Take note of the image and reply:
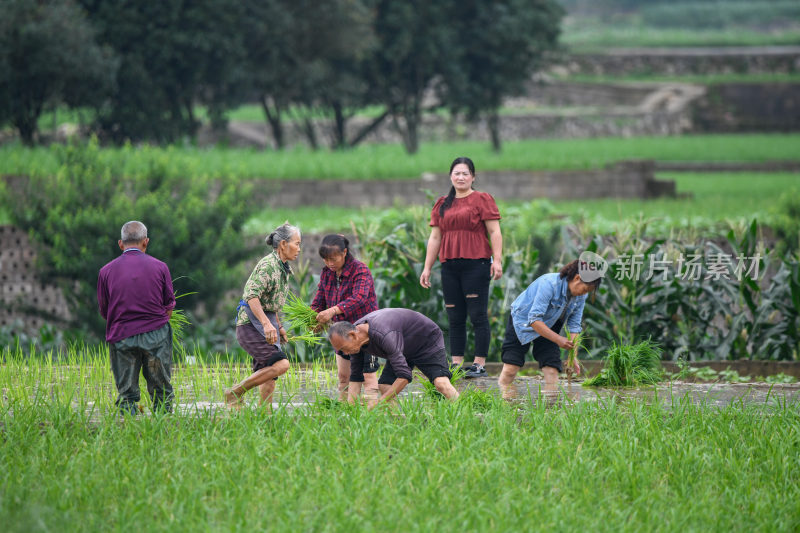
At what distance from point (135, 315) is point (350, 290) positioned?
60.0 inches

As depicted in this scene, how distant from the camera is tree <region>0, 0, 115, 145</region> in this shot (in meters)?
21.2

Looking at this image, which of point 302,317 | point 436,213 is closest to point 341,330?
point 302,317

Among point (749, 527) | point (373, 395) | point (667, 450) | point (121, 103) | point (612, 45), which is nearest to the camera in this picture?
point (749, 527)

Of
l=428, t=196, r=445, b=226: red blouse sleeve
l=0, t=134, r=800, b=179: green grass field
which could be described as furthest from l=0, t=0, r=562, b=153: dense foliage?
l=428, t=196, r=445, b=226: red blouse sleeve

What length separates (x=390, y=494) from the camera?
5.46 m

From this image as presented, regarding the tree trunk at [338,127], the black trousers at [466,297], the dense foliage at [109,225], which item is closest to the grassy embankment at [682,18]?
the tree trunk at [338,127]

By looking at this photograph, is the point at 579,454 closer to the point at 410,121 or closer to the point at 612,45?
the point at 410,121

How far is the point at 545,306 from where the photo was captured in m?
7.62

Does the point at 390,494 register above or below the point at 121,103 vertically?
below

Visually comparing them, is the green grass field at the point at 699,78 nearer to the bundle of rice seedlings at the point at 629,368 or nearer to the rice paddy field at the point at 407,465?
the bundle of rice seedlings at the point at 629,368

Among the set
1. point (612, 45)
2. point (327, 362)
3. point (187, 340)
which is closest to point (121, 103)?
point (187, 340)

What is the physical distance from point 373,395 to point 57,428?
217cm

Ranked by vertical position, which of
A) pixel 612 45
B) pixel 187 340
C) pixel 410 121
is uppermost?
pixel 612 45

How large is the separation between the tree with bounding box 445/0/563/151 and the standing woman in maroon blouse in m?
23.0
